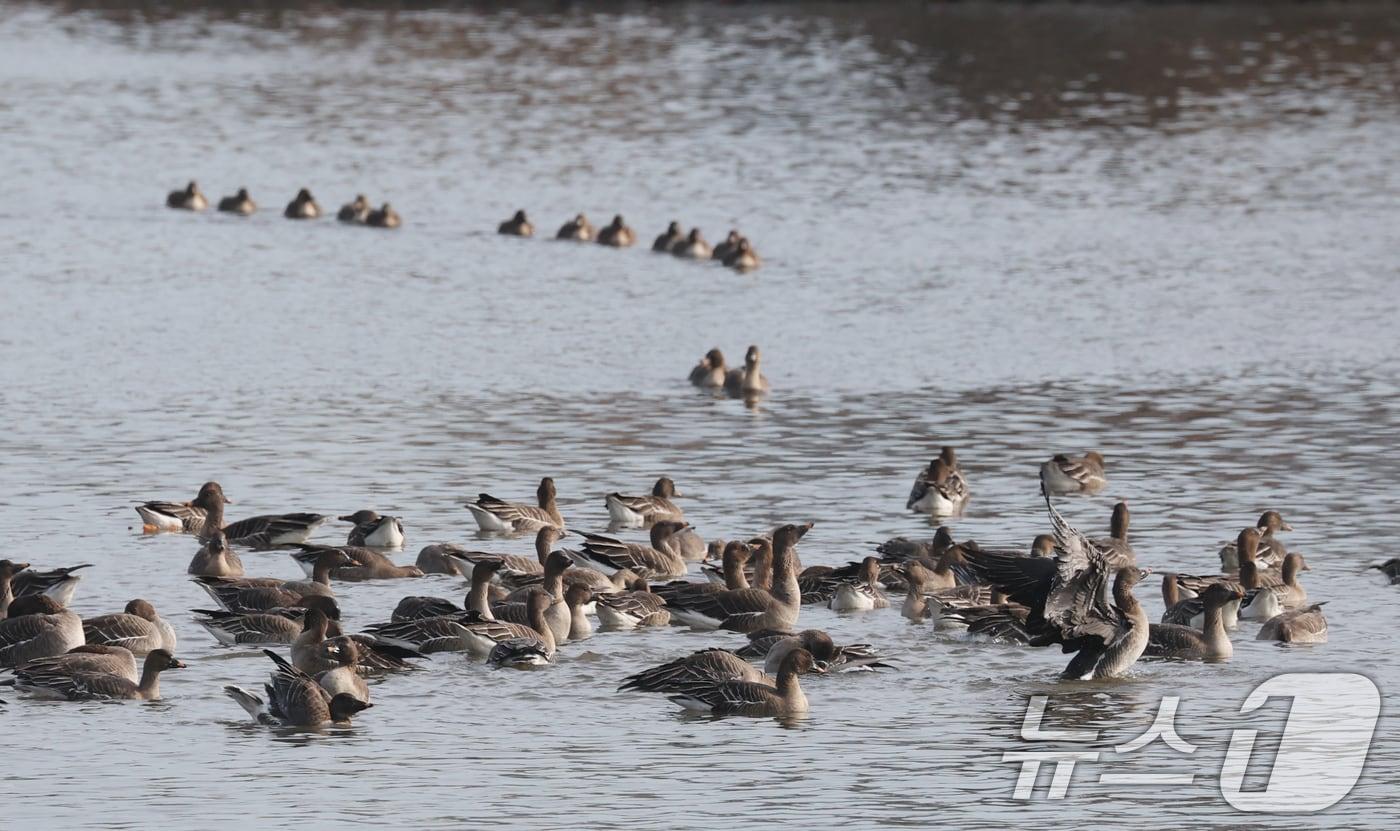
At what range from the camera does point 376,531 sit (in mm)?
25234

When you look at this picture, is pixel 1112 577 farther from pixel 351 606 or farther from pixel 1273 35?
pixel 1273 35

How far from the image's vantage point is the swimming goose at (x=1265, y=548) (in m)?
24.3

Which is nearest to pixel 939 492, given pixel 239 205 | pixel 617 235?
pixel 617 235

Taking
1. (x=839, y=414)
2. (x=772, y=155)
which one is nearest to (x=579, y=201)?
(x=772, y=155)

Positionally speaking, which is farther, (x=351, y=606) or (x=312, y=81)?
(x=312, y=81)

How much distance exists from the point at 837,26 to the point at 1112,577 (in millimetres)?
73173

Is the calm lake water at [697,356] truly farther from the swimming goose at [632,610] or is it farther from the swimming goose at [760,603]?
the swimming goose at [632,610]

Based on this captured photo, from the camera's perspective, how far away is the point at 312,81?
8000 cm

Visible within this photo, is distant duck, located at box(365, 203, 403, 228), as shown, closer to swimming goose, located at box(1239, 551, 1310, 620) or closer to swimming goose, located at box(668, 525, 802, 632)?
swimming goose, located at box(668, 525, 802, 632)

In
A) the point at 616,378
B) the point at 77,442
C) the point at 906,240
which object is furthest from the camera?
the point at 906,240

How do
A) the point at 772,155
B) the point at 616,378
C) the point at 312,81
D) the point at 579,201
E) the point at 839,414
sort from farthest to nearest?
the point at 312,81 → the point at 772,155 → the point at 579,201 → the point at 616,378 → the point at 839,414

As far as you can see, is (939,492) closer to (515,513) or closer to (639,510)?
(639,510)

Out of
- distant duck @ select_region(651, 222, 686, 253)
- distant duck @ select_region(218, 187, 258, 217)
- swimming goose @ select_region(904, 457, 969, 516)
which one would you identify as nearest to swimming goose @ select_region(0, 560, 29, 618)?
swimming goose @ select_region(904, 457, 969, 516)

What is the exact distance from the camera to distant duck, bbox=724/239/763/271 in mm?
46750
